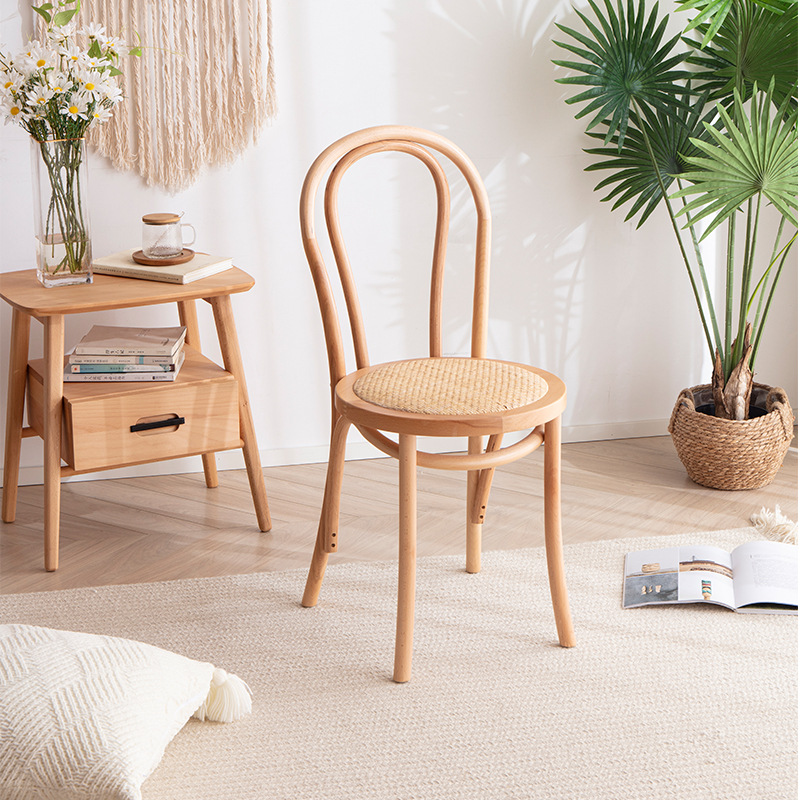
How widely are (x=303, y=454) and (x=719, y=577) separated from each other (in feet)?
3.94

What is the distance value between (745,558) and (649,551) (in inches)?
7.7

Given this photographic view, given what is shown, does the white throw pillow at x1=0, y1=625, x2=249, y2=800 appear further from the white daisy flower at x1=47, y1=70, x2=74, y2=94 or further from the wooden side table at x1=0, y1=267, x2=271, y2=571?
the white daisy flower at x1=47, y1=70, x2=74, y2=94

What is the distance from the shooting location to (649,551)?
208cm

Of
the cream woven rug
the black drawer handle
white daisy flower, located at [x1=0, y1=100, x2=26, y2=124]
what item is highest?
white daisy flower, located at [x1=0, y1=100, x2=26, y2=124]

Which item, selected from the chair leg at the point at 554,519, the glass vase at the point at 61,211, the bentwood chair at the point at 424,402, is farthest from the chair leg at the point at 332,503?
the glass vase at the point at 61,211

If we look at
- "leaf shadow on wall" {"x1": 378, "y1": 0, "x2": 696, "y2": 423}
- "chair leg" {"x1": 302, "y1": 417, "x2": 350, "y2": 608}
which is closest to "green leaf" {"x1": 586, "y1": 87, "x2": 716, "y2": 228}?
"leaf shadow on wall" {"x1": 378, "y1": 0, "x2": 696, "y2": 423}

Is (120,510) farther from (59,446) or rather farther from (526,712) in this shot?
(526,712)

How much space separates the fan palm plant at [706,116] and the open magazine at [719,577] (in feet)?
1.86

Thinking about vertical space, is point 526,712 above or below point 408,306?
below

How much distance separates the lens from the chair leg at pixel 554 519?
1.67 metres

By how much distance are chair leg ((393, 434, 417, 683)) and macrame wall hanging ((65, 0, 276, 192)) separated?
1205 mm

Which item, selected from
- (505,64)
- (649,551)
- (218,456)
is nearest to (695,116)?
(505,64)

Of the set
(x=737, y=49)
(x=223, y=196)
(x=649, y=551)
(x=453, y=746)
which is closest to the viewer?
(x=453, y=746)

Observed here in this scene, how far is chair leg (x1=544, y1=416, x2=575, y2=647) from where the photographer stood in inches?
65.7
